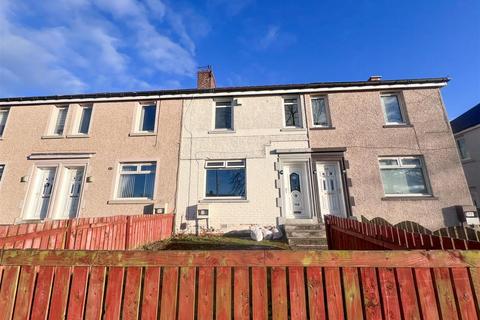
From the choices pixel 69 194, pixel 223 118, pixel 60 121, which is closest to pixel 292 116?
pixel 223 118

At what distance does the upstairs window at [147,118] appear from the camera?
11.4 metres

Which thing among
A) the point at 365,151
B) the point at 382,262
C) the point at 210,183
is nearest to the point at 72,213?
the point at 210,183

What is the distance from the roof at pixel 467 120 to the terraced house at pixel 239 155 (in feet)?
33.3

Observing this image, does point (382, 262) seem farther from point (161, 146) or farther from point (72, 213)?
point (72, 213)

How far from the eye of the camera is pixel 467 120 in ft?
58.5

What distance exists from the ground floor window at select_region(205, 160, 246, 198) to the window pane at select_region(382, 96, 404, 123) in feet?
23.5

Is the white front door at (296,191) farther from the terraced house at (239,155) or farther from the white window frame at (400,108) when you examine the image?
the white window frame at (400,108)

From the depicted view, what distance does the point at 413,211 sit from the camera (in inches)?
353

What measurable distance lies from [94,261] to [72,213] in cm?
1050

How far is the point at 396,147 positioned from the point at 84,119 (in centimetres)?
1501

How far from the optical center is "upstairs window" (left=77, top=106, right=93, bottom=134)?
455 inches

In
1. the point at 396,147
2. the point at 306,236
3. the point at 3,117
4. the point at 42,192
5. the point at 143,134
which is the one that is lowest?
the point at 306,236

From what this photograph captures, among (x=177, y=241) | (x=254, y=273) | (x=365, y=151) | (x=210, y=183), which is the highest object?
(x=365, y=151)

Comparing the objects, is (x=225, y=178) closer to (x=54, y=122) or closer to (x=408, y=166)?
(x=408, y=166)
